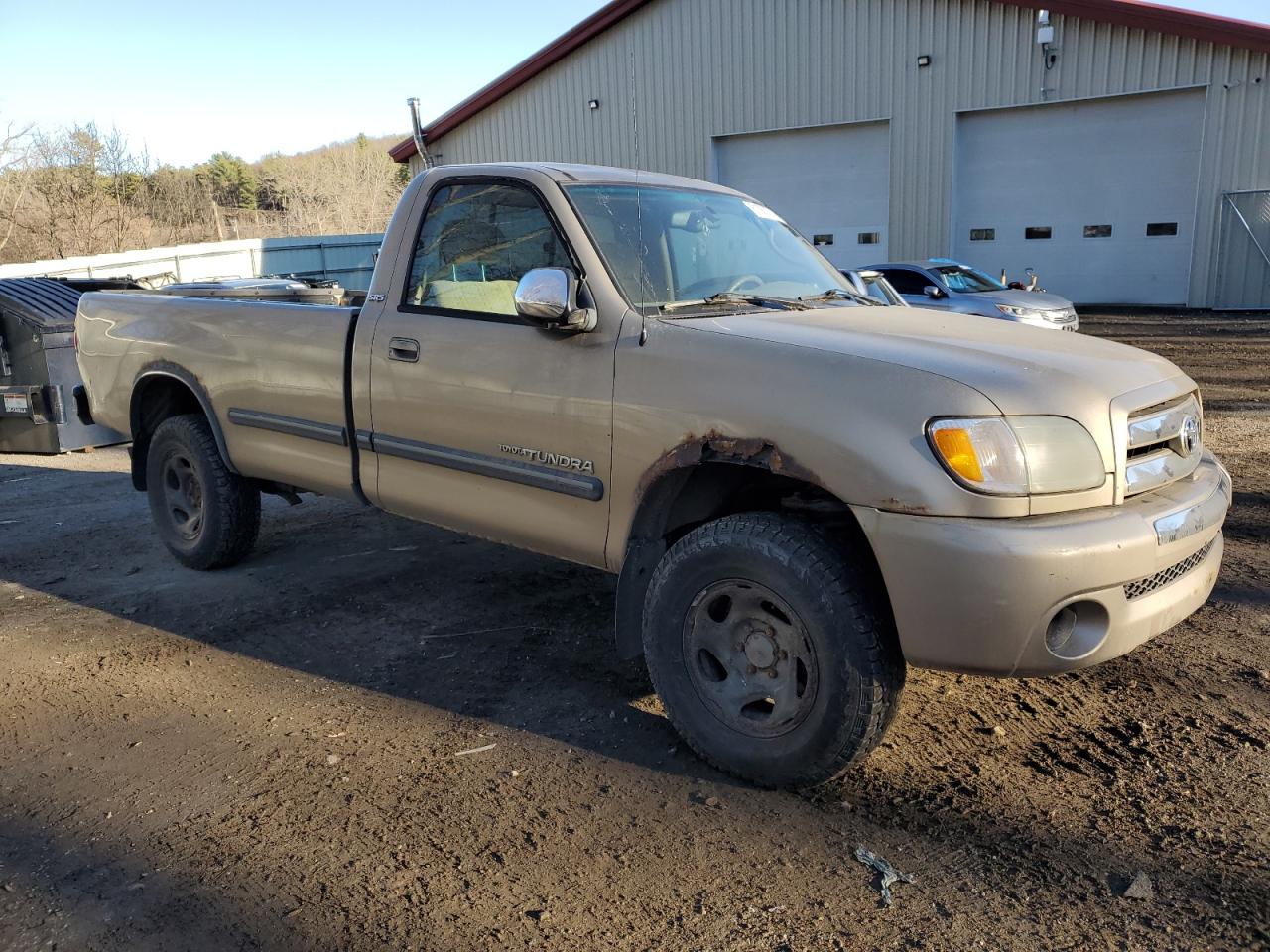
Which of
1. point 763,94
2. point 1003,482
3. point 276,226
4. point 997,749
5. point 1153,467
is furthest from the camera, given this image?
point 276,226

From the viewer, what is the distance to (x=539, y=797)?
10.8ft

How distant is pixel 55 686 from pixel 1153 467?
424 centimetres

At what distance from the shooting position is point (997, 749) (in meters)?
3.53

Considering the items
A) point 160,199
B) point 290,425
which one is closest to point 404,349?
point 290,425

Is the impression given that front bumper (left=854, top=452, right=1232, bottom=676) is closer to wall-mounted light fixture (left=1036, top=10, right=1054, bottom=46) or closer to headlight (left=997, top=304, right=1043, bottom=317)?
headlight (left=997, top=304, right=1043, bottom=317)

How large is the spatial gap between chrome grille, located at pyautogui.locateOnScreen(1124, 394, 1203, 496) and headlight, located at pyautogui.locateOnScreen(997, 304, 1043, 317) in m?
10.7

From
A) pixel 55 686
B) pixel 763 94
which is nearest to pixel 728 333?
pixel 55 686

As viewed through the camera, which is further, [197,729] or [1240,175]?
[1240,175]

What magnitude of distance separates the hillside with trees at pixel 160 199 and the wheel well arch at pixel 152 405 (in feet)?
77.4

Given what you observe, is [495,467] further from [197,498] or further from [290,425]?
[197,498]

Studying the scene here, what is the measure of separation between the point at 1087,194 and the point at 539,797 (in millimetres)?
19271

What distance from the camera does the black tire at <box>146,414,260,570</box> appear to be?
5429 mm

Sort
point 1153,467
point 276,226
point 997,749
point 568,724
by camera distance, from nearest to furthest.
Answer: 1. point 1153,467
2. point 997,749
3. point 568,724
4. point 276,226

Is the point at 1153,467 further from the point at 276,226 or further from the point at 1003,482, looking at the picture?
the point at 276,226
